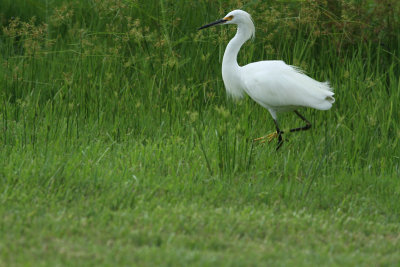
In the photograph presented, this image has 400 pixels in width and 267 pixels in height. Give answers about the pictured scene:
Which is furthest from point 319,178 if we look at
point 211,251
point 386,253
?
point 211,251

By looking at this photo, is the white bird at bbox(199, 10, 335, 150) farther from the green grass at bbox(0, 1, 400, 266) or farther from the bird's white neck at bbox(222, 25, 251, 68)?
the green grass at bbox(0, 1, 400, 266)

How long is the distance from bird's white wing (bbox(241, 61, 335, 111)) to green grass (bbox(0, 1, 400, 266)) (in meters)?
0.32

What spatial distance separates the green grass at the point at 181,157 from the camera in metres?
3.99

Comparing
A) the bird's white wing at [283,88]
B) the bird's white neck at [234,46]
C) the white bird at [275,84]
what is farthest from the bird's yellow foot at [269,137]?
the bird's white neck at [234,46]

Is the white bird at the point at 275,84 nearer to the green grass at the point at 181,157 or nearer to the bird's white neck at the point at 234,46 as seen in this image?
the bird's white neck at the point at 234,46

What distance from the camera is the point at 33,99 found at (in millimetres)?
7066

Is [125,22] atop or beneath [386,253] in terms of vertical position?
atop

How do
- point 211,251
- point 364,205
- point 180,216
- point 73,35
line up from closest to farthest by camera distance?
point 211,251 < point 180,216 < point 364,205 < point 73,35

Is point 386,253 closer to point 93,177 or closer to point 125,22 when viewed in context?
point 93,177

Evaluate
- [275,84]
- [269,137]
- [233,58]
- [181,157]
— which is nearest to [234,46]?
[233,58]

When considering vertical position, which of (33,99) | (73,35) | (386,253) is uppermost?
(73,35)

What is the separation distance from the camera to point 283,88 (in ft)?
19.6

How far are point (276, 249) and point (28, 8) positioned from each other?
6.54 m

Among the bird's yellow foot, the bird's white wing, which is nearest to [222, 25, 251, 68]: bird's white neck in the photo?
the bird's white wing
